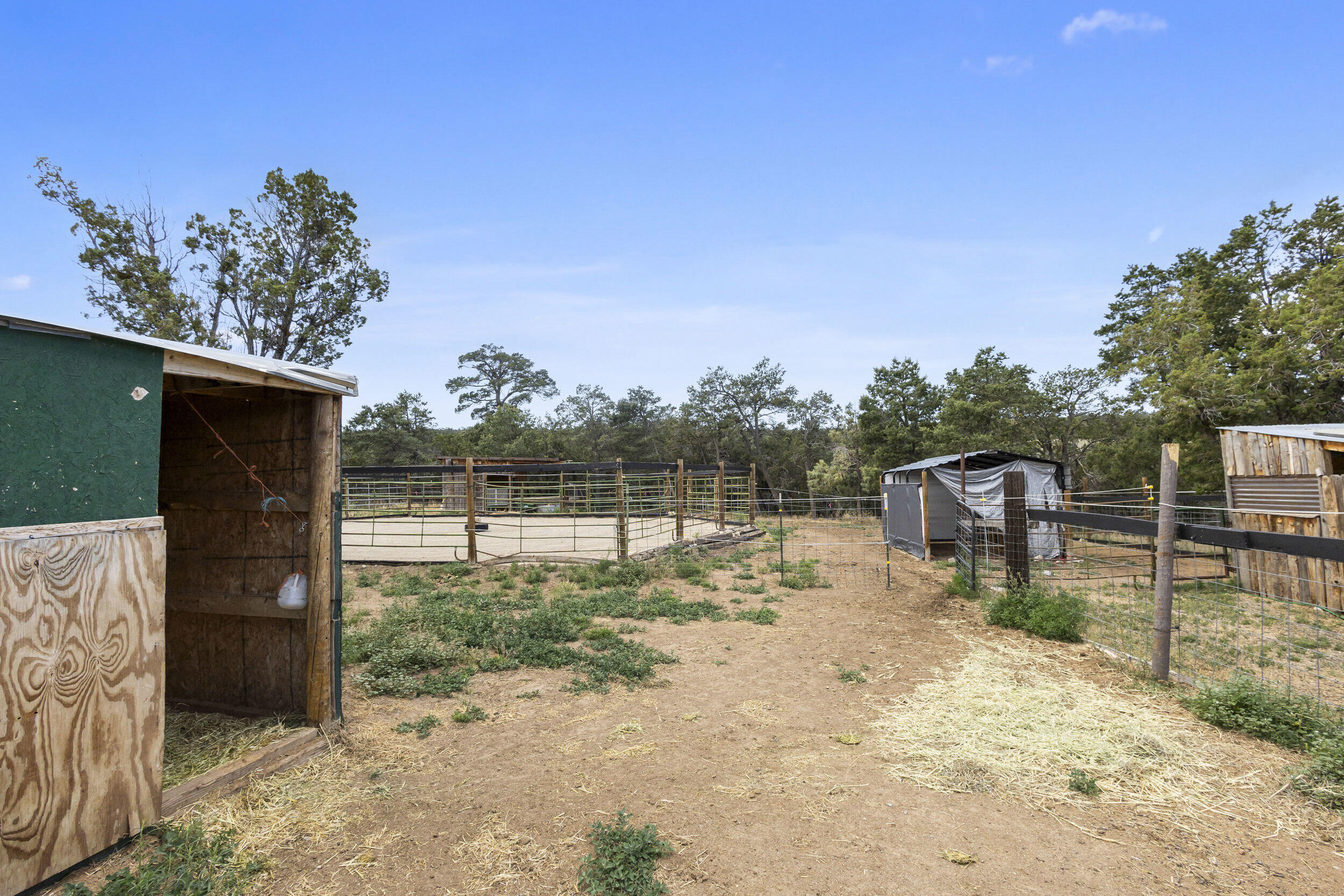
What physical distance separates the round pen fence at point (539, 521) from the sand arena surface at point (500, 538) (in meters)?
0.04

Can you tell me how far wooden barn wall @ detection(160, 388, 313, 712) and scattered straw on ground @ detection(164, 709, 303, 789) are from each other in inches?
7.1

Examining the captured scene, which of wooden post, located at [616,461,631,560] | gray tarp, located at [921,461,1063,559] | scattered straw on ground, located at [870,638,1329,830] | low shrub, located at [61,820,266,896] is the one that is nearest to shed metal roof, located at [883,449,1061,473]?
gray tarp, located at [921,461,1063,559]

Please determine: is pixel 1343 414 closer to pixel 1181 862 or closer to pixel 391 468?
pixel 1181 862

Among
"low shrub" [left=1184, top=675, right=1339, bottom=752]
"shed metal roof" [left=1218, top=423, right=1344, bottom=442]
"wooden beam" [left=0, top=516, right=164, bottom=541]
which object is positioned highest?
"shed metal roof" [left=1218, top=423, right=1344, bottom=442]

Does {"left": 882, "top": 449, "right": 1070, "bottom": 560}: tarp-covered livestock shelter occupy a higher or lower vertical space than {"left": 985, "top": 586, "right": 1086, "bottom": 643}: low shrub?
higher

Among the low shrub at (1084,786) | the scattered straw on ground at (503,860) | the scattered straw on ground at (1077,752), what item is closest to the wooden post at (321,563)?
the scattered straw on ground at (503,860)

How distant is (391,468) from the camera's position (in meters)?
12.4

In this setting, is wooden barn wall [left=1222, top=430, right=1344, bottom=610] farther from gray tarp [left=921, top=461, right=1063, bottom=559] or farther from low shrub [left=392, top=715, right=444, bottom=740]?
low shrub [left=392, top=715, right=444, bottom=740]

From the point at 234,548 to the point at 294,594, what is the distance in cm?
96

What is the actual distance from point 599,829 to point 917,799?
167 cm

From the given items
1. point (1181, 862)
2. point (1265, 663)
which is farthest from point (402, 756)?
point (1265, 663)

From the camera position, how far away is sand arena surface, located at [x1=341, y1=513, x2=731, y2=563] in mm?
11727

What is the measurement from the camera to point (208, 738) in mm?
3980

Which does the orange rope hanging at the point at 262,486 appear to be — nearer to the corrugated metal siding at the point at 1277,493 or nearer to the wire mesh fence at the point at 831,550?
the wire mesh fence at the point at 831,550
